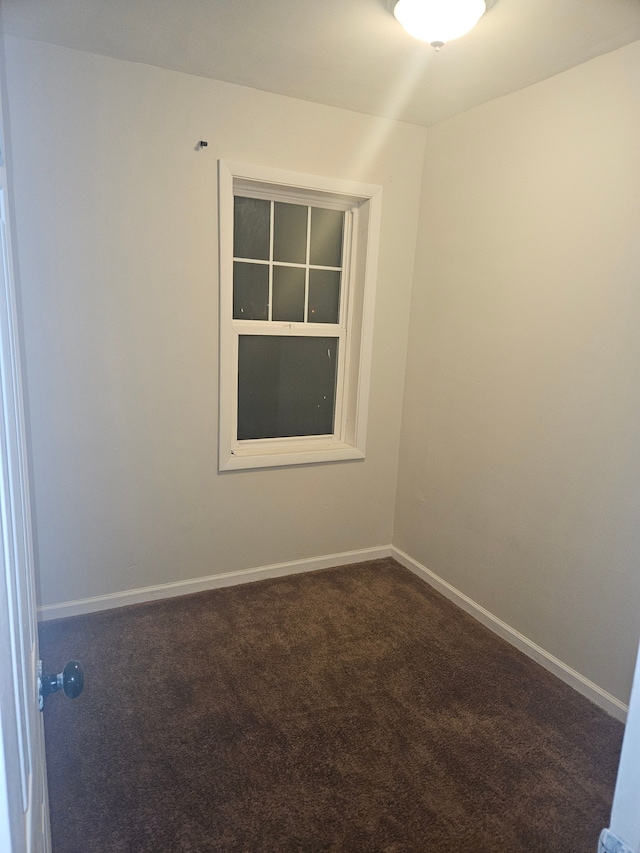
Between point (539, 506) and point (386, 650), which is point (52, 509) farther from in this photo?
point (539, 506)

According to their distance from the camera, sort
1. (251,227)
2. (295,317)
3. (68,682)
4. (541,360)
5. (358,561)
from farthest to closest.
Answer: (358,561) → (295,317) → (251,227) → (541,360) → (68,682)

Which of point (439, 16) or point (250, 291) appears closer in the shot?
point (439, 16)

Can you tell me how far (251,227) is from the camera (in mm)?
2873

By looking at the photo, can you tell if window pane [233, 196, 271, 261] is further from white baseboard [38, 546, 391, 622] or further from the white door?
the white door

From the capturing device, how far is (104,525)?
2.69 metres

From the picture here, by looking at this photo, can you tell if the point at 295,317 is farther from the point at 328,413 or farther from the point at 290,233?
the point at 328,413

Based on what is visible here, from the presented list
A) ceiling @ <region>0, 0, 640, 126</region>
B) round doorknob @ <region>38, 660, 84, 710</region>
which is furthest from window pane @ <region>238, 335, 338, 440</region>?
round doorknob @ <region>38, 660, 84, 710</region>

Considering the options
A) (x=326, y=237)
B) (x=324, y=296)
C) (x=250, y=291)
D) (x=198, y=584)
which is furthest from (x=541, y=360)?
(x=198, y=584)

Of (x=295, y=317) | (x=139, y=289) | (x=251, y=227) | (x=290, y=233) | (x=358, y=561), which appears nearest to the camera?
(x=139, y=289)

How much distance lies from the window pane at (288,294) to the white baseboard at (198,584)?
1.43 meters

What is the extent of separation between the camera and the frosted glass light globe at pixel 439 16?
174 cm

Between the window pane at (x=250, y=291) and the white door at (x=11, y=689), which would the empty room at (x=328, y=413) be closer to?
the window pane at (x=250, y=291)

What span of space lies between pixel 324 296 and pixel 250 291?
46cm

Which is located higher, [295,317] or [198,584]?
[295,317]
